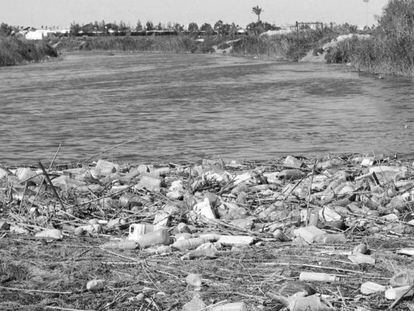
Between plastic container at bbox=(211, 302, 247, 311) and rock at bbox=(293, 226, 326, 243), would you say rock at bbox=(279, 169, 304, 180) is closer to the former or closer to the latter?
rock at bbox=(293, 226, 326, 243)

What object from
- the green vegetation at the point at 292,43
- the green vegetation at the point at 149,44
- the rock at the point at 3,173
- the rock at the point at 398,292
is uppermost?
the rock at the point at 398,292

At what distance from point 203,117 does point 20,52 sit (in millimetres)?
44337

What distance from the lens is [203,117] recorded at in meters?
21.2

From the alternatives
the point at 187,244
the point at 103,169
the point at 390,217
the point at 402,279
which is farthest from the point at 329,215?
the point at 103,169

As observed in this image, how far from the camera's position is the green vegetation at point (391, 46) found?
33812 mm

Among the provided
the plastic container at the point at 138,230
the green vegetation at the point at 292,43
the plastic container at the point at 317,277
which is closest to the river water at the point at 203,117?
the plastic container at the point at 138,230

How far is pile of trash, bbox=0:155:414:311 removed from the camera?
5066 millimetres

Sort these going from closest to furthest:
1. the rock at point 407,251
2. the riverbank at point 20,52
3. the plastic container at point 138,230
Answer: the rock at point 407,251 → the plastic container at point 138,230 → the riverbank at point 20,52

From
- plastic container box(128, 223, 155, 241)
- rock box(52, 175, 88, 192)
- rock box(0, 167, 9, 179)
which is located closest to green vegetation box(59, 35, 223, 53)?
rock box(0, 167, 9, 179)

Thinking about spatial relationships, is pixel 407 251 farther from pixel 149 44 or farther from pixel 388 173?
pixel 149 44

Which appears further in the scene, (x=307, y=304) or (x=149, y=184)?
(x=149, y=184)

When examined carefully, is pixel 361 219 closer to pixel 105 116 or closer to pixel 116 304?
pixel 116 304

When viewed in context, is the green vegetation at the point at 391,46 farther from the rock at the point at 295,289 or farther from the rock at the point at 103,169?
the rock at the point at 295,289

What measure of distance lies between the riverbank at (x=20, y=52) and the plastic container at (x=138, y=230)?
5224 cm
